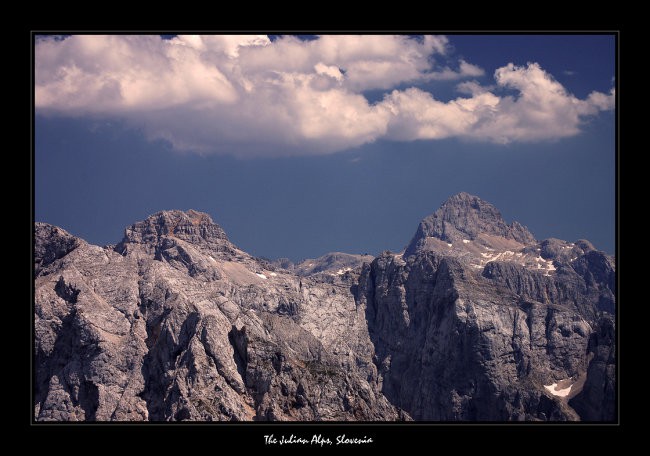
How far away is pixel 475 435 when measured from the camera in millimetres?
84750

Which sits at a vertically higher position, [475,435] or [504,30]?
[504,30]
